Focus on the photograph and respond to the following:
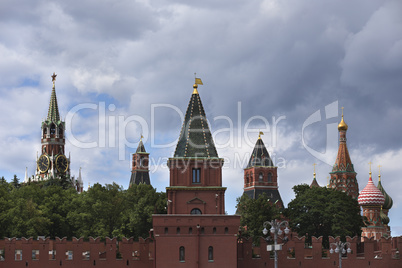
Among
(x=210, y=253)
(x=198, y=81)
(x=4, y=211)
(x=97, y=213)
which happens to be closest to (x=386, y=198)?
(x=97, y=213)

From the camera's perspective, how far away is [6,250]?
3009 inches

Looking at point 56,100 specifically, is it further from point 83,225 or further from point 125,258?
point 125,258

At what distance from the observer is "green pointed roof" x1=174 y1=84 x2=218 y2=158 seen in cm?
7256

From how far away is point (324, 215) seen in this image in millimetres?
93625

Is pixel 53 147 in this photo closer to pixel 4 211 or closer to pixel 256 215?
pixel 4 211

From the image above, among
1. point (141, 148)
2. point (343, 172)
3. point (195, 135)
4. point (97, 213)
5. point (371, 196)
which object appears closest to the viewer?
point (195, 135)

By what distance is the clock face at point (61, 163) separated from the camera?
17412 cm

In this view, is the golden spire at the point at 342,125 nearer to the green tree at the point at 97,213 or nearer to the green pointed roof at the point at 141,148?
the green pointed roof at the point at 141,148

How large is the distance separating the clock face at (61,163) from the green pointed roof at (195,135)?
103469 millimetres

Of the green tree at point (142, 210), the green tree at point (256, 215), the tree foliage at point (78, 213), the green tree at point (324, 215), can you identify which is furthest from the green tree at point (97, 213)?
the green tree at point (324, 215)

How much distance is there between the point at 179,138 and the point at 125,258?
12.8m

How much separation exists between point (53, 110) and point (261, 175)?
59640 mm

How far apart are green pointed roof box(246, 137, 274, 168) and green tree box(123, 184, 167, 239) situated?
40.7m

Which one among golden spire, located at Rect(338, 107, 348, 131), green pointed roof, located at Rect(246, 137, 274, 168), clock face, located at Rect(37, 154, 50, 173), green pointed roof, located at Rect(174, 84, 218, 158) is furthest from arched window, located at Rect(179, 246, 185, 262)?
clock face, located at Rect(37, 154, 50, 173)
